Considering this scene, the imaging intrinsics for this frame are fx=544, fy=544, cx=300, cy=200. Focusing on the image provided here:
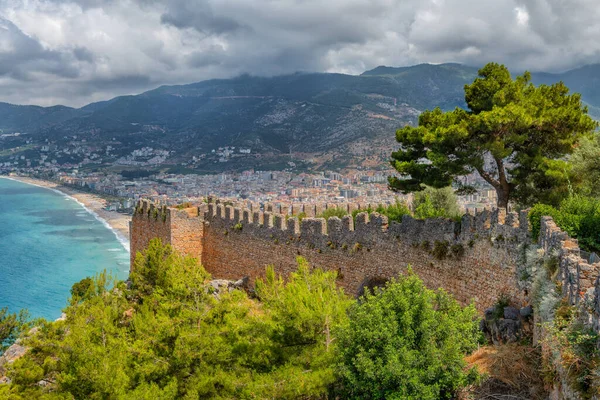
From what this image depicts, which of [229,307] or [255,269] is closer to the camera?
[229,307]

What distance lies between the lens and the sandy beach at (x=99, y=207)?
72375 mm

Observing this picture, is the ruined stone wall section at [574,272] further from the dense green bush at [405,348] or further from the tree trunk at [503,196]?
the tree trunk at [503,196]

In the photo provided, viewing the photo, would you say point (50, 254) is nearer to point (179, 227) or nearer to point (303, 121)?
point (179, 227)

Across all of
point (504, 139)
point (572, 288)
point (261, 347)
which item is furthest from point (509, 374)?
point (504, 139)

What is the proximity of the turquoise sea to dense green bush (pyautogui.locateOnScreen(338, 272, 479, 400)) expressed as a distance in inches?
1447

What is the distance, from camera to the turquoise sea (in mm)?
46344

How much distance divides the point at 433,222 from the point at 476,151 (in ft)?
7.16

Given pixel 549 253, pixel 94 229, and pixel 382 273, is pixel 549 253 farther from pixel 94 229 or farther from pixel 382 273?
pixel 94 229

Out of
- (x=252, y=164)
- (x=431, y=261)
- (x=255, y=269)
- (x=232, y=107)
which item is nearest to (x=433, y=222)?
(x=431, y=261)

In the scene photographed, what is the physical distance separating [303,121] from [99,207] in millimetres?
41327

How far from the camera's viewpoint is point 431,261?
1376 cm

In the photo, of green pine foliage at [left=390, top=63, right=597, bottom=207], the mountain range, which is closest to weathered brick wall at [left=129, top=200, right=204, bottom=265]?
green pine foliage at [left=390, top=63, right=597, bottom=207]

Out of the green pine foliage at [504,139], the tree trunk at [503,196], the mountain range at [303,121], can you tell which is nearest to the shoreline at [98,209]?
the mountain range at [303,121]

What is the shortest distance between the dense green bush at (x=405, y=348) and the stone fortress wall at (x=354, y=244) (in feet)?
12.3
